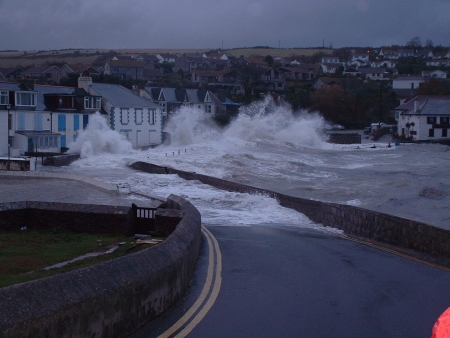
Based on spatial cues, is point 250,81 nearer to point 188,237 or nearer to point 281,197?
point 281,197

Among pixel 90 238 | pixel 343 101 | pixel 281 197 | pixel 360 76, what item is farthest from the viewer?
pixel 360 76

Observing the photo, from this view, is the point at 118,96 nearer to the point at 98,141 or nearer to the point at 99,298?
the point at 98,141

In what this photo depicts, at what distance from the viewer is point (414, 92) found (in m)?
102

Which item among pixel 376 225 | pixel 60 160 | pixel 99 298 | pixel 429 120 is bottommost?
pixel 60 160

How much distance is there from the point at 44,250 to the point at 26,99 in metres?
30.8

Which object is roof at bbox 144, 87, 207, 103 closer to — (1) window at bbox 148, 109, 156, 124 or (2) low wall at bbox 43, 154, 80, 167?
(1) window at bbox 148, 109, 156, 124

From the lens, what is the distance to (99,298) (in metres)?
5.44

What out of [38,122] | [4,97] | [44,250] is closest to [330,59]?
[38,122]

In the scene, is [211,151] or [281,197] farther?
[211,151]

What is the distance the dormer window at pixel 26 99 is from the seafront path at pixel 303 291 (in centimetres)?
2790

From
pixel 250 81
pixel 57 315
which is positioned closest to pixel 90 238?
pixel 57 315

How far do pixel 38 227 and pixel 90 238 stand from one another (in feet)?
4.73

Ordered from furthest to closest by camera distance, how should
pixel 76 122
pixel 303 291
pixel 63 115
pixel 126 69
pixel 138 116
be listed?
pixel 126 69 < pixel 138 116 < pixel 76 122 < pixel 63 115 < pixel 303 291

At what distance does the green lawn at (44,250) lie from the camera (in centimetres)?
809
